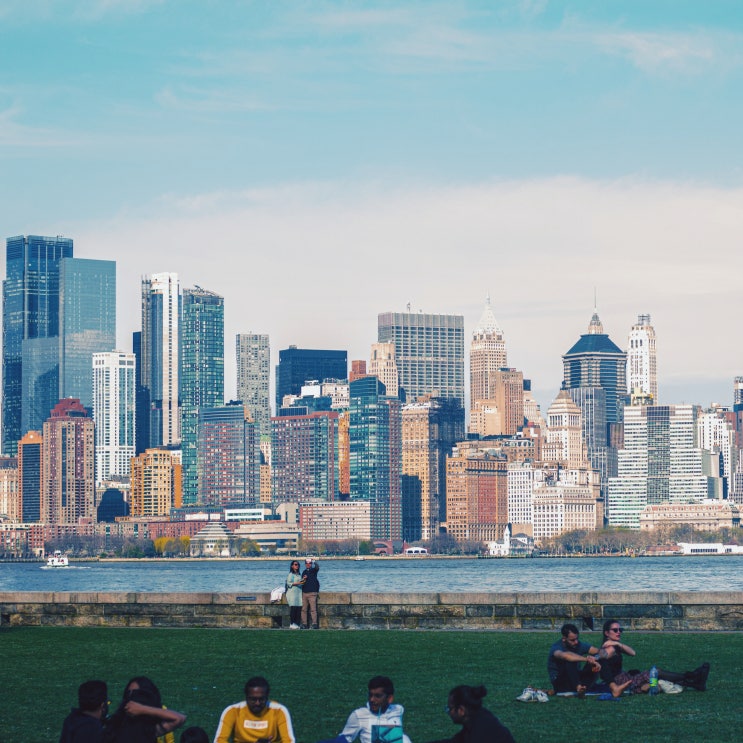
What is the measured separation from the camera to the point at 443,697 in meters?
24.1

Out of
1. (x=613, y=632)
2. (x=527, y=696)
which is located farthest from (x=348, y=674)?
(x=613, y=632)

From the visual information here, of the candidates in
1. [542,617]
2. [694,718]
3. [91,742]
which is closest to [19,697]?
[91,742]

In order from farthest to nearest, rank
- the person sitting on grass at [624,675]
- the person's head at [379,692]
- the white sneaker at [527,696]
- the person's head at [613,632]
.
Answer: the person's head at [613,632] < the person sitting on grass at [624,675] < the white sneaker at [527,696] < the person's head at [379,692]

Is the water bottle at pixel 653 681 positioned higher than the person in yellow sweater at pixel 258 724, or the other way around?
the person in yellow sweater at pixel 258 724

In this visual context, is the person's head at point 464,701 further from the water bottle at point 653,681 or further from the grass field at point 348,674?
the water bottle at point 653,681

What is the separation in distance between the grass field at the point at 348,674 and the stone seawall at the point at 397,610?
1.36 meters

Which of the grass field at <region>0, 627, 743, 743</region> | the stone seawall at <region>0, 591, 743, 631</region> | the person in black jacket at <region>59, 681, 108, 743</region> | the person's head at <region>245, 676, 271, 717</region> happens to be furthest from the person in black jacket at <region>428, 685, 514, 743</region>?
the stone seawall at <region>0, 591, 743, 631</region>

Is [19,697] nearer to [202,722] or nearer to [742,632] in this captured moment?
[202,722]

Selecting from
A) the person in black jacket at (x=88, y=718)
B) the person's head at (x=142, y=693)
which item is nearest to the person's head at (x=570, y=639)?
the person's head at (x=142, y=693)

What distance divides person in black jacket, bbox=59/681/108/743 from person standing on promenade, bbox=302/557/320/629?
59.3 feet

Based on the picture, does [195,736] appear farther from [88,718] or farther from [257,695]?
[88,718]

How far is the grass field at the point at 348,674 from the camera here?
2172 cm

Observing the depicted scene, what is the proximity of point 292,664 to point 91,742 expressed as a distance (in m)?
11.3

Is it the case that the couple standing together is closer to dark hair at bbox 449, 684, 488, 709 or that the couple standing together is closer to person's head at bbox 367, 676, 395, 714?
person's head at bbox 367, 676, 395, 714
